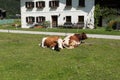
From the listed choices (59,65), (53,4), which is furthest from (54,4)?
(59,65)

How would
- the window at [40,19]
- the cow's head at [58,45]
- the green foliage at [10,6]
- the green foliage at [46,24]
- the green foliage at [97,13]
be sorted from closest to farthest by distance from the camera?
the cow's head at [58,45], the green foliage at [97,13], the green foliage at [46,24], the window at [40,19], the green foliage at [10,6]

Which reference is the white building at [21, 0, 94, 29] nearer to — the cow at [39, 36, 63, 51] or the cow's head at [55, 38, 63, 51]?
the cow at [39, 36, 63, 51]

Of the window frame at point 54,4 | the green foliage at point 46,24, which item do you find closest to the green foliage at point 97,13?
the window frame at point 54,4

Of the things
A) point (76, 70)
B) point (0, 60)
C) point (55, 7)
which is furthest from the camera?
point (55, 7)

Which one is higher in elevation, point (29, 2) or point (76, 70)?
point (29, 2)

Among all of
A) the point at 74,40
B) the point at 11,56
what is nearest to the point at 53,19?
the point at 74,40

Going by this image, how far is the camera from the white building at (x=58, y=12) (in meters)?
48.3

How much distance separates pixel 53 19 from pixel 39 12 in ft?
9.83

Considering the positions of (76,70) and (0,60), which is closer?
(76,70)

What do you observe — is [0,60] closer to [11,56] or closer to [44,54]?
[11,56]

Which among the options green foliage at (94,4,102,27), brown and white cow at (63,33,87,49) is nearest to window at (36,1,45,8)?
green foliage at (94,4,102,27)

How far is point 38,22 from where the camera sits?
169 feet

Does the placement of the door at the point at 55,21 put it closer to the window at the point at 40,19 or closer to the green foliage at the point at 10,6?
the window at the point at 40,19

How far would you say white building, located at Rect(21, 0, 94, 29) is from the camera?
48312 millimetres
